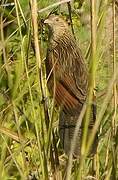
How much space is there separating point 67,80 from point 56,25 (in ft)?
1.73

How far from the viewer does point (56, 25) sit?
7.93 feet

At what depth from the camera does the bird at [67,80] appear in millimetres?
1748

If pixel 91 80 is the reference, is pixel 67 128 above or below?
below

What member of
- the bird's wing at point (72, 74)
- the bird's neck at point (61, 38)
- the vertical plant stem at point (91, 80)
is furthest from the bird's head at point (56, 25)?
the vertical plant stem at point (91, 80)

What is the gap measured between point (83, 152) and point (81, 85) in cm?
100

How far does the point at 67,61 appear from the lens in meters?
2.12

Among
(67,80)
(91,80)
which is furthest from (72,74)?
(91,80)

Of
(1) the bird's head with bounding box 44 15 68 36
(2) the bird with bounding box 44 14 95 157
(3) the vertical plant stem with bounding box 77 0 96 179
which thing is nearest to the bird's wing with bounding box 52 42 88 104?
(2) the bird with bounding box 44 14 95 157

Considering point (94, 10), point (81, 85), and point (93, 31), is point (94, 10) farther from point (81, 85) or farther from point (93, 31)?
point (81, 85)

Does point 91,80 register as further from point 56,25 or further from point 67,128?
point 56,25

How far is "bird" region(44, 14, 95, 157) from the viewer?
175 cm

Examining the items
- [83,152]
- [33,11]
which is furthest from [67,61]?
[83,152]

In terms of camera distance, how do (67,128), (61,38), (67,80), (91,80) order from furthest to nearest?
(61,38) → (67,80) → (67,128) → (91,80)

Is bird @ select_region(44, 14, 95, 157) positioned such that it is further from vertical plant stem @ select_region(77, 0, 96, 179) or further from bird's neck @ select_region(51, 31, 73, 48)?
vertical plant stem @ select_region(77, 0, 96, 179)
